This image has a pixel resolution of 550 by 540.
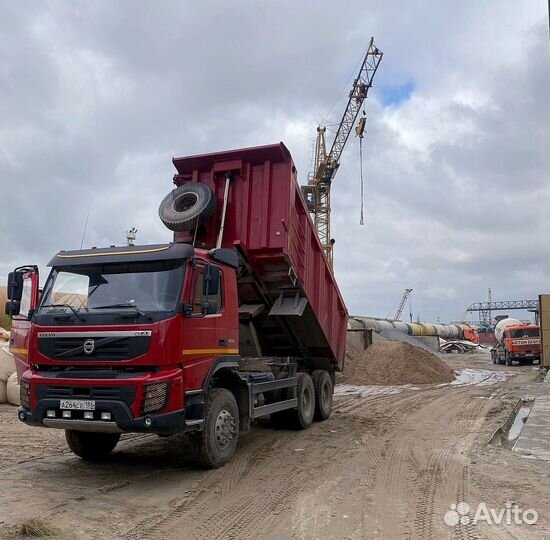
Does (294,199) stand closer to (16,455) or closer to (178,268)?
(178,268)

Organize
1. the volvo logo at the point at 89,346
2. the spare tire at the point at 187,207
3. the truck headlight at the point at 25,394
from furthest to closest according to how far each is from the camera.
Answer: the spare tire at the point at 187,207, the truck headlight at the point at 25,394, the volvo logo at the point at 89,346

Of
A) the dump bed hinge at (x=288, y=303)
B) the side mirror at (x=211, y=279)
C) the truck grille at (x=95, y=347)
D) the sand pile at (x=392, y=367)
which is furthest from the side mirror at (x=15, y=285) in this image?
the sand pile at (x=392, y=367)

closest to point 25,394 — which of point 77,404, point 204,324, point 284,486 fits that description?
point 77,404

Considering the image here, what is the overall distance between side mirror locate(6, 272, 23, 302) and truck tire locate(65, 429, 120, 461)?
1.86 meters

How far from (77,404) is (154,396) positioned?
886mm

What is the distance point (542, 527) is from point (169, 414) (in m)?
3.66

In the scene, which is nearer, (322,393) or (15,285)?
(15,285)

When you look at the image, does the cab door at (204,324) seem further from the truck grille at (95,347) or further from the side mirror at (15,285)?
the side mirror at (15,285)

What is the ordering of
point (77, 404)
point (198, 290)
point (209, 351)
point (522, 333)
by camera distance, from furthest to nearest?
1. point (522, 333)
2. point (209, 351)
3. point (198, 290)
4. point (77, 404)

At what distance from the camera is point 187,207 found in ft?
27.5

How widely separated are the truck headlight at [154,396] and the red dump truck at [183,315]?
1 centimetres

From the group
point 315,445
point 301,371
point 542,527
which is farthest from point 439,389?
point 542,527

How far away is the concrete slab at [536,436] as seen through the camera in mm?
7336

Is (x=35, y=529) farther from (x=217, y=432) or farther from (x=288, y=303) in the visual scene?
(x=288, y=303)
